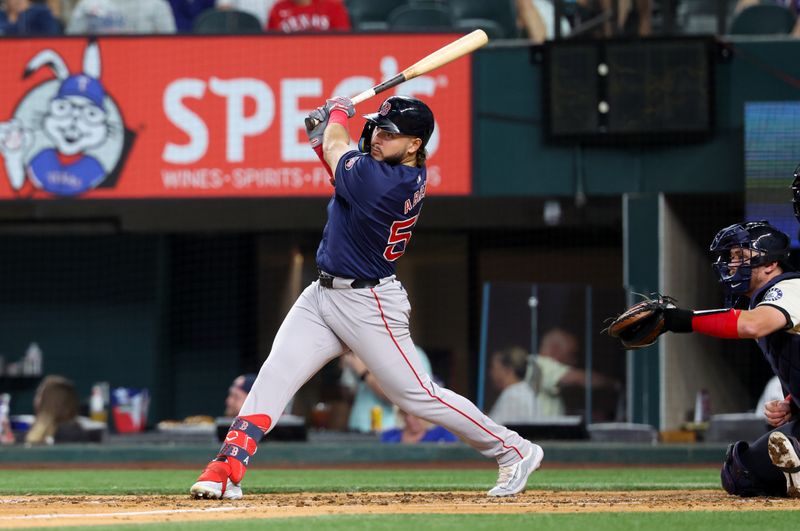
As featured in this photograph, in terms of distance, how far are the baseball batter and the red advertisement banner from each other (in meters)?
6.43

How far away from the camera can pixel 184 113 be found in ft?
40.6

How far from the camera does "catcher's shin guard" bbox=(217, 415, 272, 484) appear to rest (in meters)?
5.51

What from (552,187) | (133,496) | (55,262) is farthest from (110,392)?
(133,496)

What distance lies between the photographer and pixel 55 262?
14.6 meters

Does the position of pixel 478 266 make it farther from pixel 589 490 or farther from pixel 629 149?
pixel 589 490

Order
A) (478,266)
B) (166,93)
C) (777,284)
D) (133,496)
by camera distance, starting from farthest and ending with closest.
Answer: (478,266), (166,93), (133,496), (777,284)

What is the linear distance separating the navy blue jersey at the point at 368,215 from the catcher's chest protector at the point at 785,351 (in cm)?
149

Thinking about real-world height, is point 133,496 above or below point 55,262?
below

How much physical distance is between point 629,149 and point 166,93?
13.6ft

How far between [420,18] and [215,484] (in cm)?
757

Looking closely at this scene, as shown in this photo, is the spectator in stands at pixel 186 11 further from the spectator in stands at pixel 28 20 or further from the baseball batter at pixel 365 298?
the baseball batter at pixel 365 298

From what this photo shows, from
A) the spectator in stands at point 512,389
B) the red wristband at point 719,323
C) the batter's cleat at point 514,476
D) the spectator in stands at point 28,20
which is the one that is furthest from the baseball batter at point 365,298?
the spectator in stands at point 28,20

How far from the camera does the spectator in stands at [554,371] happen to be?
11250mm

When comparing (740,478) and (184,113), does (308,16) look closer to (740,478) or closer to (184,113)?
(184,113)
